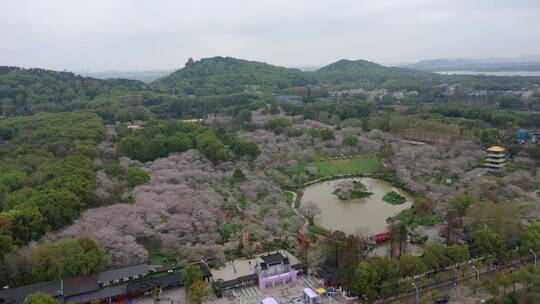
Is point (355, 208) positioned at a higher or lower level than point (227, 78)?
lower

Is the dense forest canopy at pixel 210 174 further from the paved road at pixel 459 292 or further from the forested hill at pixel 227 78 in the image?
the forested hill at pixel 227 78

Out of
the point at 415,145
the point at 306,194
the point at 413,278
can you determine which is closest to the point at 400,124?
the point at 415,145

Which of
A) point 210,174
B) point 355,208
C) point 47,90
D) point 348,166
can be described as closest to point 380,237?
point 355,208

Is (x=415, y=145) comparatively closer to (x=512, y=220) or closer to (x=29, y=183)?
(x=512, y=220)

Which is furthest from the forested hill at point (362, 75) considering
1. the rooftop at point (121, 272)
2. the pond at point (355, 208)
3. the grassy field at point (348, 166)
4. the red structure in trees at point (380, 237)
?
the rooftop at point (121, 272)

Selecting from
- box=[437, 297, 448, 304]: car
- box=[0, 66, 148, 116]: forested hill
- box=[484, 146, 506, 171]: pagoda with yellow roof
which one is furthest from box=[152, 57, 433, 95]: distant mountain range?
box=[437, 297, 448, 304]: car

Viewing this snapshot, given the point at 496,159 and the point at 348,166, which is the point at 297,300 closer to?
the point at 348,166

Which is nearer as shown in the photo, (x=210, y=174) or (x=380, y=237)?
(x=380, y=237)

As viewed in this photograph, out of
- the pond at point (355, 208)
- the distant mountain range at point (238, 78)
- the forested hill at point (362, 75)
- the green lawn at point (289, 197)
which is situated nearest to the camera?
the pond at point (355, 208)
